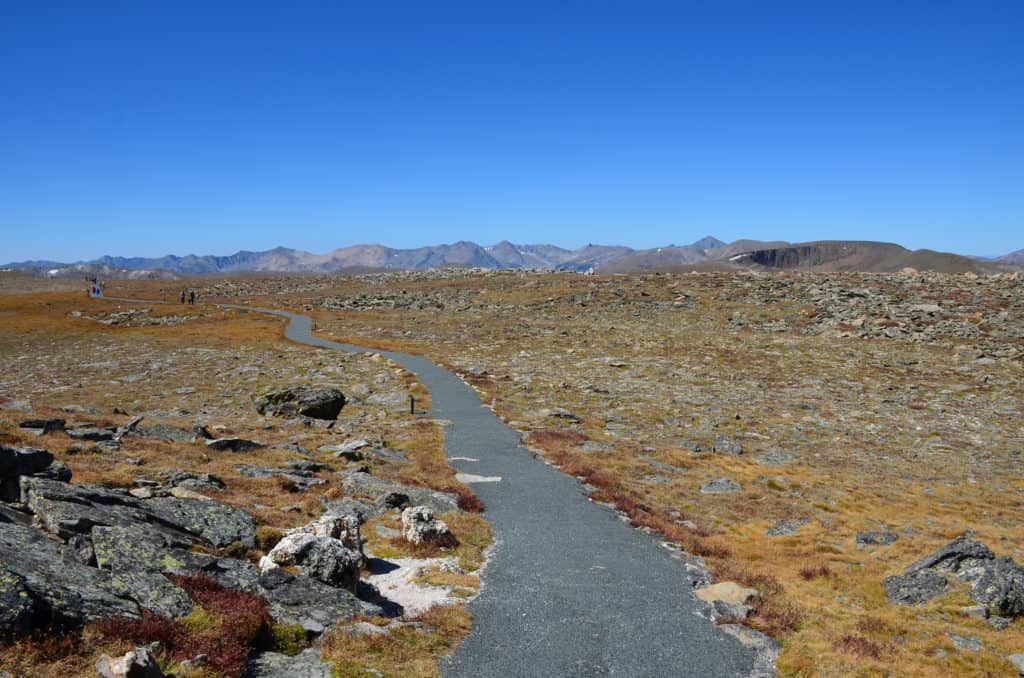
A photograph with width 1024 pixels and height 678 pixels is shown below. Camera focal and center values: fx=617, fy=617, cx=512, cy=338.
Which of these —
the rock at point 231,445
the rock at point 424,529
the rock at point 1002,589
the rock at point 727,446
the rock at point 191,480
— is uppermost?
the rock at point 191,480

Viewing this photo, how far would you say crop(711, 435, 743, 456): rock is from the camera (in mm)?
36219

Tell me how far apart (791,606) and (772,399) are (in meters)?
35.6

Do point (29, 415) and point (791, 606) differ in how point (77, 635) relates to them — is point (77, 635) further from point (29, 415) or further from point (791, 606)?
point (29, 415)

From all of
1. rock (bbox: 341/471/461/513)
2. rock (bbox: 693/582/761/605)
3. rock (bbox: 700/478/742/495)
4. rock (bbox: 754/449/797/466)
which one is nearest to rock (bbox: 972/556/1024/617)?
rock (bbox: 693/582/761/605)

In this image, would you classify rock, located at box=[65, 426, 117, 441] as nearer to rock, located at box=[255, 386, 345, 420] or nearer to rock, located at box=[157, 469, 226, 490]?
rock, located at box=[157, 469, 226, 490]

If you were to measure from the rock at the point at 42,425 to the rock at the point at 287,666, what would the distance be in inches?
867

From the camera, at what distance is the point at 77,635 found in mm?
9766

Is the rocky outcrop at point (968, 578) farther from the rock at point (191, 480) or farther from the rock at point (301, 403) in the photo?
the rock at point (301, 403)

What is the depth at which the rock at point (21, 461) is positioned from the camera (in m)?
16.3

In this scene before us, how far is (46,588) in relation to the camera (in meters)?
10.2

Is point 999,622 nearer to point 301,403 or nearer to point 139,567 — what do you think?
point 139,567

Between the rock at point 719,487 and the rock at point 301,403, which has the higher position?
the rock at point 301,403

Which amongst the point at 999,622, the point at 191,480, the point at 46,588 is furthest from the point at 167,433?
the point at 999,622

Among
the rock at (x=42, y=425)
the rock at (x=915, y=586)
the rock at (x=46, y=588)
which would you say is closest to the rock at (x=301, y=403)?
the rock at (x=42, y=425)
